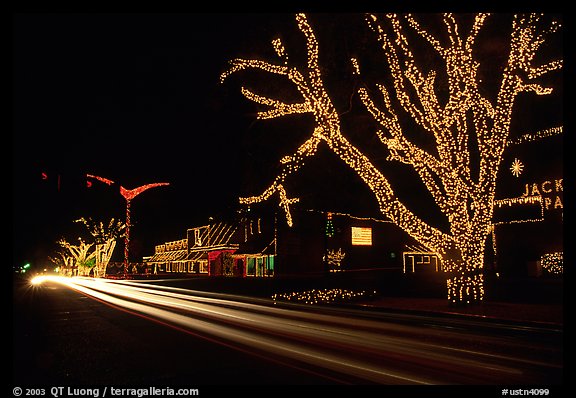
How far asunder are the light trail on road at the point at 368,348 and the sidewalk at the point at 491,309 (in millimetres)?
3250

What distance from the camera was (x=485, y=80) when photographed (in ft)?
60.8

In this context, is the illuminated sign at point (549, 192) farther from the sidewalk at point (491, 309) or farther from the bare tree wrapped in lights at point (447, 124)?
the bare tree wrapped in lights at point (447, 124)

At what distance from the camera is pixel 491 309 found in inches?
658

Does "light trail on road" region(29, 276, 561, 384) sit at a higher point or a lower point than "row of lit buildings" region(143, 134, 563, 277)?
lower

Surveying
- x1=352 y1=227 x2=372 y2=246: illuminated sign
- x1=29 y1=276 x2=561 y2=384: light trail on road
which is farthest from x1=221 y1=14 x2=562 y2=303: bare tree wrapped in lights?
x1=352 y1=227 x2=372 y2=246: illuminated sign

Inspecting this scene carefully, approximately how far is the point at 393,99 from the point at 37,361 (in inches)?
662

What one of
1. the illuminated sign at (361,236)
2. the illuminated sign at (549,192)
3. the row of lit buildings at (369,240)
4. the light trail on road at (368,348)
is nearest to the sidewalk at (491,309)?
the light trail on road at (368,348)

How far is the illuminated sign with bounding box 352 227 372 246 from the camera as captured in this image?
46.4m

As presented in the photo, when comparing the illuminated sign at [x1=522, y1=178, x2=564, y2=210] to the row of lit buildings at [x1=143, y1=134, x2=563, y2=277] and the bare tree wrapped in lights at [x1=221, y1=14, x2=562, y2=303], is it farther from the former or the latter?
the bare tree wrapped in lights at [x1=221, y1=14, x2=562, y2=303]

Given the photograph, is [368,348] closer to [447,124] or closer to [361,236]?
[447,124]

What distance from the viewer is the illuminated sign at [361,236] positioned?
4641cm

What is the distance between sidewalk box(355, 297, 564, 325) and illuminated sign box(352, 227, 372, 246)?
25191 mm

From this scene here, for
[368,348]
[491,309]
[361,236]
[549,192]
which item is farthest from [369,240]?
[368,348]

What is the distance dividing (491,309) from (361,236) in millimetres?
30313
